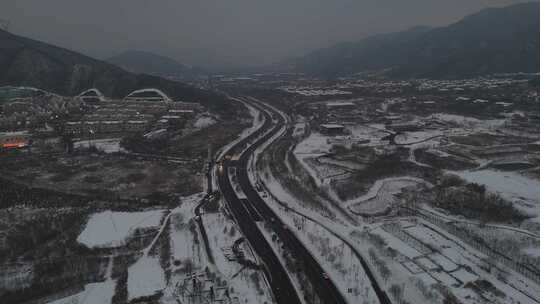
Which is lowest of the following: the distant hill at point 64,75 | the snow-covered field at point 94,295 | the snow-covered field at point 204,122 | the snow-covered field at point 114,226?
the snow-covered field at point 94,295

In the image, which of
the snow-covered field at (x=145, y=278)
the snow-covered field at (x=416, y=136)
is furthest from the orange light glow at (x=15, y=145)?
the snow-covered field at (x=416, y=136)

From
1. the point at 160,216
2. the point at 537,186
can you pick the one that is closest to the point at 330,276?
the point at 160,216

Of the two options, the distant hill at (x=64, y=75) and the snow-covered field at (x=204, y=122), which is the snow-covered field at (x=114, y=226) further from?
the distant hill at (x=64, y=75)

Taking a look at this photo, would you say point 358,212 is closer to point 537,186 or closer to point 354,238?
point 354,238

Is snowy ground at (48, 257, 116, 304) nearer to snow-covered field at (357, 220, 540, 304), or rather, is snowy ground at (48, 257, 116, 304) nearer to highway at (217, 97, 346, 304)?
highway at (217, 97, 346, 304)

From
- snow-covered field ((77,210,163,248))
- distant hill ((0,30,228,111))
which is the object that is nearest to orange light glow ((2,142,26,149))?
snow-covered field ((77,210,163,248))

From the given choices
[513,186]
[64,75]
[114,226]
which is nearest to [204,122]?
→ [114,226]

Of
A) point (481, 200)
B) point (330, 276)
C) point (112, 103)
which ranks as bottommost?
point (330, 276)
